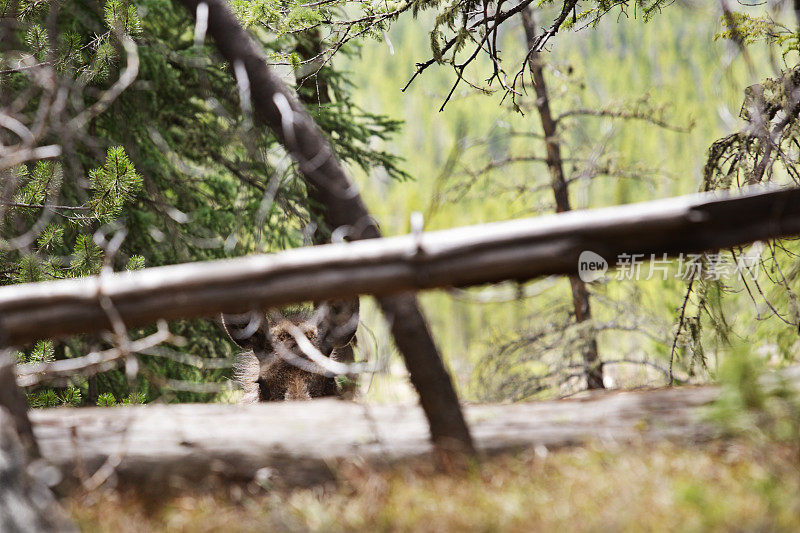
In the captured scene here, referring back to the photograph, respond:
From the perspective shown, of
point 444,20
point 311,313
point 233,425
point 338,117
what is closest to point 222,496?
point 233,425

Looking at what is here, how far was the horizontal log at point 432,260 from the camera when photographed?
294 cm

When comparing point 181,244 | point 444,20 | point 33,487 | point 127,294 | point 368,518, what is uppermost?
point 444,20

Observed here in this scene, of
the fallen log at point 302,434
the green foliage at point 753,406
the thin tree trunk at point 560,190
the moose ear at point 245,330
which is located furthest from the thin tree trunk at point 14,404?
the thin tree trunk at point 560,190

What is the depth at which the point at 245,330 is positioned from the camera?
492 cm

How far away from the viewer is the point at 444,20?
5285 mm

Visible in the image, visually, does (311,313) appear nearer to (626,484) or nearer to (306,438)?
(306,438)

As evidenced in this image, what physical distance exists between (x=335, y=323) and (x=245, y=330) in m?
0.75

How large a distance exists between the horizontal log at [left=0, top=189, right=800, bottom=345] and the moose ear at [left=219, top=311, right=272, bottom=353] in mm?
1476

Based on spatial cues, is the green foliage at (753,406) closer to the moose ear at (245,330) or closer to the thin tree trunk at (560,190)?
the moose ear at (245,330)

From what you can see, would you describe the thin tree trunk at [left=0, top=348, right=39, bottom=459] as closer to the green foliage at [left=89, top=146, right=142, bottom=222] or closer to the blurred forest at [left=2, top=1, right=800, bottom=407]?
the blurred forest at [left=2, top=1, right=800, bottom=407]

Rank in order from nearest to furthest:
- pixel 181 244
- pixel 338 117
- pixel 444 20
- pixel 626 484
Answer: pixel 626 484 → pixel 444 20 → pixel 181 244 → pixel 338 117

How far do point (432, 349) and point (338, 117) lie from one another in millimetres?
5349

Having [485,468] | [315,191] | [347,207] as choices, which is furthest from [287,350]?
[485,468]

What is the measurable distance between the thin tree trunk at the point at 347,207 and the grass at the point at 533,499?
0.32m
